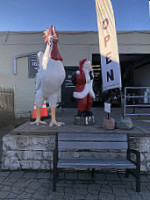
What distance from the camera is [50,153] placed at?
9.48 feet

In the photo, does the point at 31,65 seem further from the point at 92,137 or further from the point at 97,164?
the point at 97,164

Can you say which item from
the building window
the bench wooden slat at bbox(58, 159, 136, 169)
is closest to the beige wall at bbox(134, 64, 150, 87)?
the building window

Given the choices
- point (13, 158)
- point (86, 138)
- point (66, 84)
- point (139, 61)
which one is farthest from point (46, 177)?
point (139, 61)

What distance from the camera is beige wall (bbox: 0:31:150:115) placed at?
7.36 meters

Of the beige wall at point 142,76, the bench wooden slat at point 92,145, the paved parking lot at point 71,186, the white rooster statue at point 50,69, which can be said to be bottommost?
the paved parking lot at point 71,186

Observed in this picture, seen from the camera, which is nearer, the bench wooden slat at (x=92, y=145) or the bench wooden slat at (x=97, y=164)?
the bench wooden slat at (x=97, y=164)

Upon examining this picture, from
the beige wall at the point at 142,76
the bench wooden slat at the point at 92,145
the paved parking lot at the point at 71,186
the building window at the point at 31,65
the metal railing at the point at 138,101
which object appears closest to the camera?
the paved parking lot at the point at 71,186

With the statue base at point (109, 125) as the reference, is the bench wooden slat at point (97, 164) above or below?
below

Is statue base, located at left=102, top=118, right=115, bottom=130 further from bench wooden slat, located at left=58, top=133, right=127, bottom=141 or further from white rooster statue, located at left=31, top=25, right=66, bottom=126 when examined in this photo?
white rooster statue, located at left=31, top=25, right=66, bottom=126

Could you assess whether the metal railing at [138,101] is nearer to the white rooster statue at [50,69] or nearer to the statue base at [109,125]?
the statue base at [109,125]

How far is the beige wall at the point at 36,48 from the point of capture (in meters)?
7.36

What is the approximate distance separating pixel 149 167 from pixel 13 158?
2523 mm

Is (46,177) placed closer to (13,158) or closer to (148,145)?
(13,158)

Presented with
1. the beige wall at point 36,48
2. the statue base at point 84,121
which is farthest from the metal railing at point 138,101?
the beige wall at point 36,48
